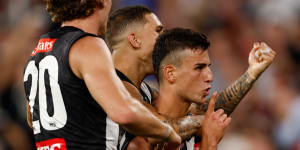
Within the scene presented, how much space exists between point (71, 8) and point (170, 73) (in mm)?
1126

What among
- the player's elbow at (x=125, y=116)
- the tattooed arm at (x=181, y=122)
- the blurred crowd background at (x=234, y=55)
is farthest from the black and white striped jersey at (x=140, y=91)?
the blurred crowd background at (x=234, y=55)

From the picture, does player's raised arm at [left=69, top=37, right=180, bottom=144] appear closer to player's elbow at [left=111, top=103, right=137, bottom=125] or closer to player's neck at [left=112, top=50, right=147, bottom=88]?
player's elbow at [left=111, top=103, right=137, bottom=125]

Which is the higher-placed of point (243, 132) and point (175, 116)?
point (175, 116)

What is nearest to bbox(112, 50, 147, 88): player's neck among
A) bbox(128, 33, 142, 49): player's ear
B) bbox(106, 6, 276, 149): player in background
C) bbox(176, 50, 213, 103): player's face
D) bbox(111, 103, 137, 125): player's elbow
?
bbox(106, 6, 276, 149): player in background

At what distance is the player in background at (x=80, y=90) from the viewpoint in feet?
11.6

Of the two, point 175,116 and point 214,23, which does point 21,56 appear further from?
point 175,116

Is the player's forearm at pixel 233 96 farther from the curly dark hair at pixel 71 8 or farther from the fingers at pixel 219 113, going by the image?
the curly dark hair at pixel 71 8

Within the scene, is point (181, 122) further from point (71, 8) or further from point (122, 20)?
point (71, 8)

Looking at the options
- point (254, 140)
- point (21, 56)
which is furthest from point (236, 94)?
point (21, 56)

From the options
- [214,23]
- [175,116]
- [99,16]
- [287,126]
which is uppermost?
[99,16]

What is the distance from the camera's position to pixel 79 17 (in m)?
4.00

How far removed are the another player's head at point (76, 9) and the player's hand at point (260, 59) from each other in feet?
4.85

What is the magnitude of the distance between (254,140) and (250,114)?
0.80 meters

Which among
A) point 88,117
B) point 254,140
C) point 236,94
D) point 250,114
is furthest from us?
point 250,114
